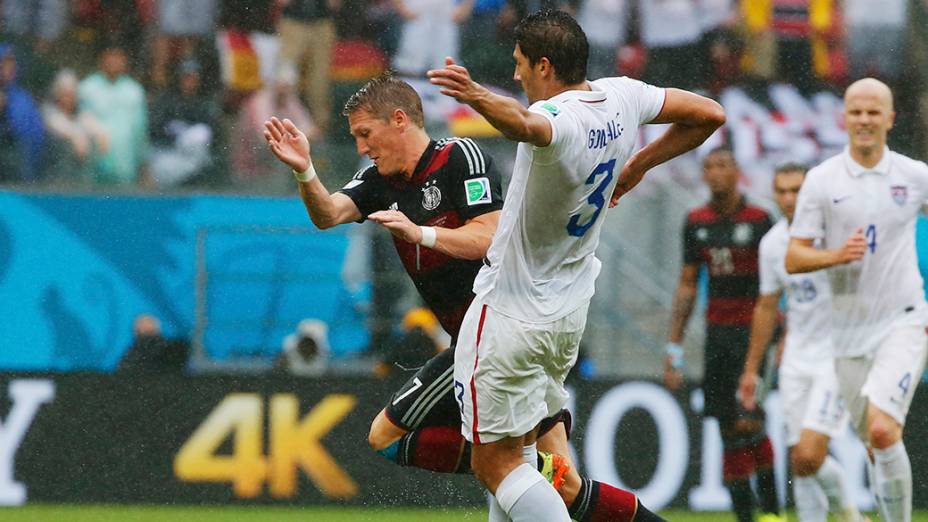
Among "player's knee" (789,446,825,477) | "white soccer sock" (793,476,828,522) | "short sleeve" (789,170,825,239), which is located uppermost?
"short sleeve" (789,170,825,239)

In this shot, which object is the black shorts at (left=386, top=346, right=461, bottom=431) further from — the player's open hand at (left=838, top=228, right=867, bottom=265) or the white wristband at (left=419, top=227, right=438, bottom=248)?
the player's open hand at (left=838, top=228, right=867, bottom=265)

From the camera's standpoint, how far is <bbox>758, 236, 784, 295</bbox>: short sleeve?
30.4 feet

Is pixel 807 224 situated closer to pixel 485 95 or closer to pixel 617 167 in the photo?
pixel 617 167

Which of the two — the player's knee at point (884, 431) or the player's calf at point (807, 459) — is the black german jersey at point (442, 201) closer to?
the player's knee at point (884, 431)

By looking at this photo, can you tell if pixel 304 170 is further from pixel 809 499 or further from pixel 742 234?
pixel 742 234

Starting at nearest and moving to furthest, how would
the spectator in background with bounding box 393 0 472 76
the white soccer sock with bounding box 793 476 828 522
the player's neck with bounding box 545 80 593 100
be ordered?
1. the player's neck with bounding box 545 80 593 100
2. the white soccer sock with bounding box 793 476 828 522
3. the spectator in background with bounding box 393 0 472 76

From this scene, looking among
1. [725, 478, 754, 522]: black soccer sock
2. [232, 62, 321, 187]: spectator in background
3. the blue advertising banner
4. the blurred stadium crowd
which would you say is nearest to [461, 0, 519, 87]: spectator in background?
the blurred stadium crowd

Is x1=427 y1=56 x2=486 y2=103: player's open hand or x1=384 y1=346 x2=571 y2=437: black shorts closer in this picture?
x1=427 y1=56 x2=486 y2=103: player's open hand

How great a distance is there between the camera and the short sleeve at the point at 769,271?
9.26 metres

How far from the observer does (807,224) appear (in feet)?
25.7

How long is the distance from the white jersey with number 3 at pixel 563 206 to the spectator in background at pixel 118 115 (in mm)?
8142

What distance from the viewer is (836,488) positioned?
28.1 feet

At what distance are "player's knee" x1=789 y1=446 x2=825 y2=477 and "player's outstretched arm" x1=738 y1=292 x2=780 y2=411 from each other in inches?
34.3

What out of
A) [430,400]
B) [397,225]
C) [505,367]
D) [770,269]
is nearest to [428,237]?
[397,225]
